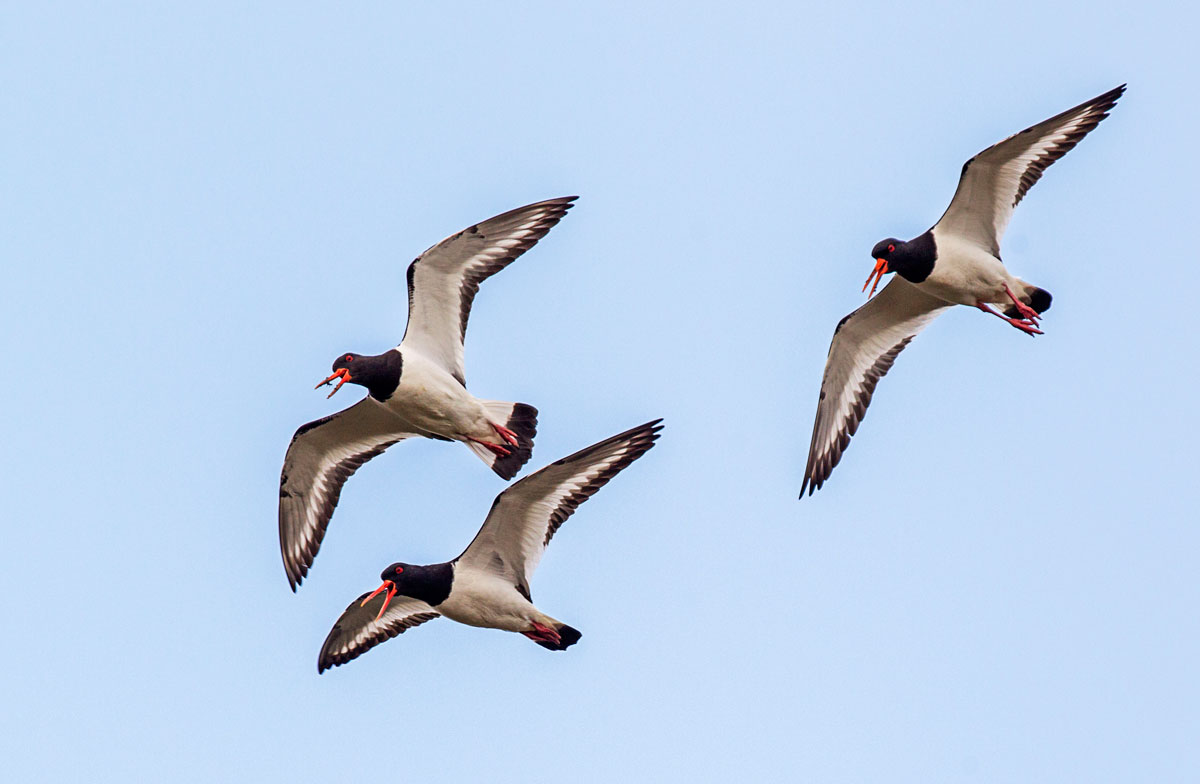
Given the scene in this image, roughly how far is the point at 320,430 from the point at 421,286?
2.29 m

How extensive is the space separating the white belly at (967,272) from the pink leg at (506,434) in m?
4.76

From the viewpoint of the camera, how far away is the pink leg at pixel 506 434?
1614cm

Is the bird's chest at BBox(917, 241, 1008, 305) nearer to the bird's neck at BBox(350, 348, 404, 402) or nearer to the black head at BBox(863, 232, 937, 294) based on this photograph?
the black head at BBox(863, 232, 937, 294)

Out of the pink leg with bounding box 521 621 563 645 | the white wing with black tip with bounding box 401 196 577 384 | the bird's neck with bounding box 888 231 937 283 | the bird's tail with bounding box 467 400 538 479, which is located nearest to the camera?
the pink leg with bounding box 521 621 563 645

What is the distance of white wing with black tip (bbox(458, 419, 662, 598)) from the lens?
14.5 meters

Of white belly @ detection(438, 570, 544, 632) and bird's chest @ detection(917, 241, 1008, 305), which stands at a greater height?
bird's chest @ detection(917, 241, 1008, 305)

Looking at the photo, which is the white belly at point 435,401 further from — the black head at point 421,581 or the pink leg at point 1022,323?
the pink leg at point 1022,323

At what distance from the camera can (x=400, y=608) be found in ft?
56.6

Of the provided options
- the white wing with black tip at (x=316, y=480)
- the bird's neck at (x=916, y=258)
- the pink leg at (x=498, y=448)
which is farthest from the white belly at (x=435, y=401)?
the bird's neck at (x=916, y=258)

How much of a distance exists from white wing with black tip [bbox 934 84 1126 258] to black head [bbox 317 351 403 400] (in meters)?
6.10

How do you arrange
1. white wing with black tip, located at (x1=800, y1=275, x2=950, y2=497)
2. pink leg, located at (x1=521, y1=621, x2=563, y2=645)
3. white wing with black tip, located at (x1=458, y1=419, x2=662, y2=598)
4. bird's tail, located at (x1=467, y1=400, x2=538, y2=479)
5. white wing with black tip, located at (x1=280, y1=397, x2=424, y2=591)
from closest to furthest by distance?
white wing with black tip, located at (x1=458, y1=419, x2=662, y2=598) < pink leg, located at (x1=521, y1=621, x2=563, y2=645) < bird's tail, located at (x1=467, y1=400, x2=538, y2=479) < white wing with black tip, located at (x1=280, y1=397, x2=424, y2=591) < white wing with black tip, located at (x1=800, y1=275, x2=950, y2=497)

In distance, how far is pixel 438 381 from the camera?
1565cm

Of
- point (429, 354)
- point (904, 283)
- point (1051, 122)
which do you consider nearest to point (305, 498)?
point (429, 354)

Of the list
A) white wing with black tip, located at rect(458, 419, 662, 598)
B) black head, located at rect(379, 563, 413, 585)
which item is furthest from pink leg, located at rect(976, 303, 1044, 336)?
black head, located at rect(379, 563, 413, 585)
